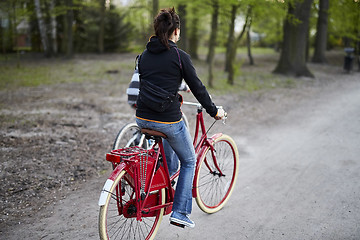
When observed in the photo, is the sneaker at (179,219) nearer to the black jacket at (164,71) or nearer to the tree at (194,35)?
the black jacket at (164,71)

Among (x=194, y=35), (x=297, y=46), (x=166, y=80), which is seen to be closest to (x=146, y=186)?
(x=166, y=80)

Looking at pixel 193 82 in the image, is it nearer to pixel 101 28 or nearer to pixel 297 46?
pixel 297 46

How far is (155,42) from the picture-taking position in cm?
303

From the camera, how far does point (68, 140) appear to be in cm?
675

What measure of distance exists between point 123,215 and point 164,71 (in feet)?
4.60

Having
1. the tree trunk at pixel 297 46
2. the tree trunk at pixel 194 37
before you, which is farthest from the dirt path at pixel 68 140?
the tree trunk at pixel 194 37

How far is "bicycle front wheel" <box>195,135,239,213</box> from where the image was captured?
4.17 metres

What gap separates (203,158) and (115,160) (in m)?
1.19

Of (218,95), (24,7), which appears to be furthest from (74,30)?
(218,95)

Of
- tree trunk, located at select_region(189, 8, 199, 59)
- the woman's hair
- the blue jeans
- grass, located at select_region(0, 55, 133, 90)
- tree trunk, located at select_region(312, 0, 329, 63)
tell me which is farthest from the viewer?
tree trunk, located at select_region(189, 8, 199, 59)

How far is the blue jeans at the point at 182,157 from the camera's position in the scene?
3.20m

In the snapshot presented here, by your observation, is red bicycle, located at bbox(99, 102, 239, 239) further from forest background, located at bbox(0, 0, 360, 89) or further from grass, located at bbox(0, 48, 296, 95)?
forest background, located at bbox(0, 0, 360, 89)

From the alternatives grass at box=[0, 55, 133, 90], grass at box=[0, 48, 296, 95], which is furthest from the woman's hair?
grass at box=[0, 55, 133, 90]

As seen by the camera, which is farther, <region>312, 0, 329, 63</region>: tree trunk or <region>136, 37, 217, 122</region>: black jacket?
<region>312, 0, 329, 63</region>: tree trunk
